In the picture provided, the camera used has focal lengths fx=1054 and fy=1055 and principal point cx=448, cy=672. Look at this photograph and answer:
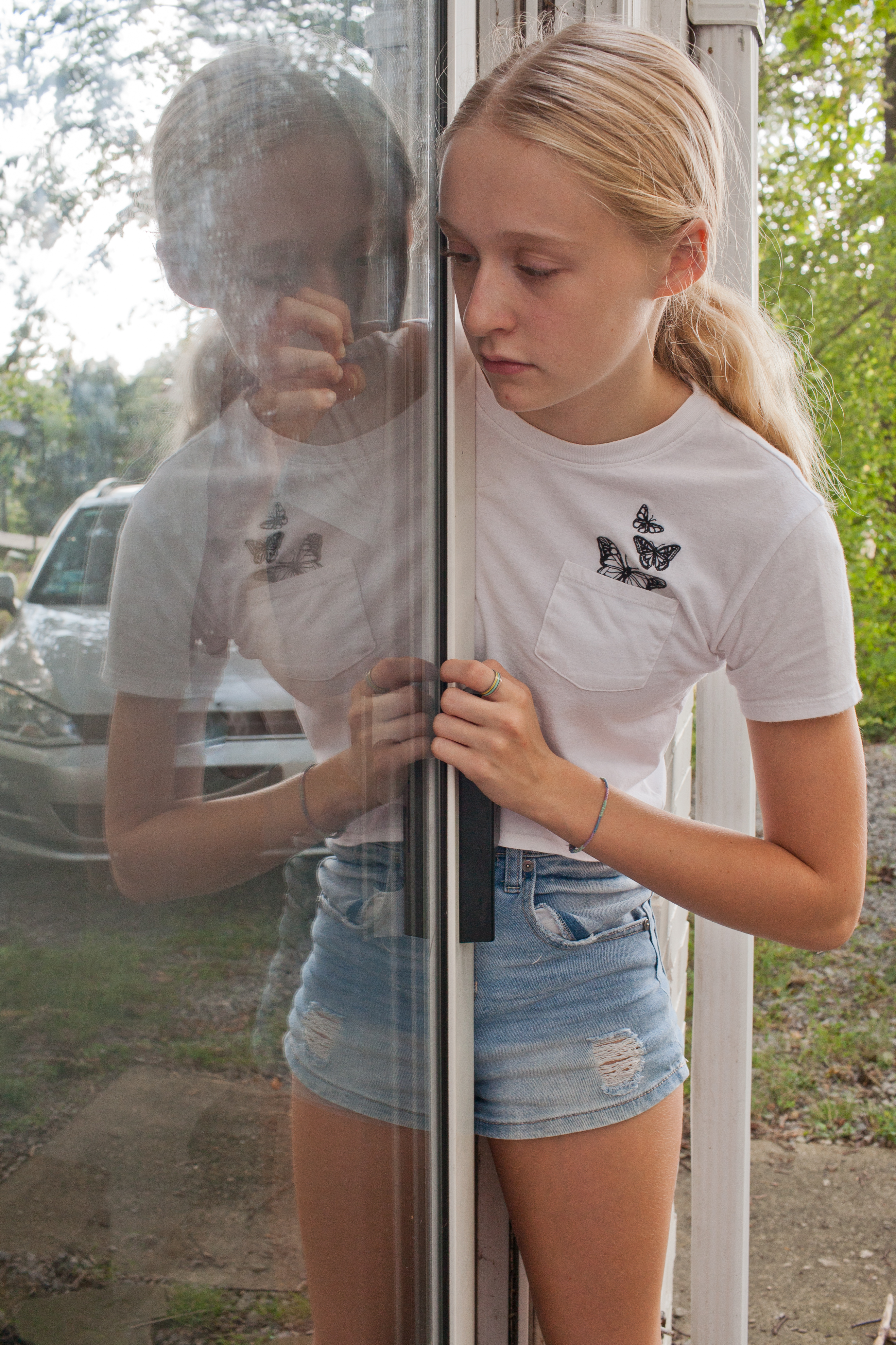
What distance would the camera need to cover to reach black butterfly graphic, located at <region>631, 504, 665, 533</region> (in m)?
1.12

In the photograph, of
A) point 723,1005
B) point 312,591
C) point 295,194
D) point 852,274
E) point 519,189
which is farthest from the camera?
point 852,274

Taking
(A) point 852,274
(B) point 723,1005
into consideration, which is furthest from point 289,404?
(A) point 852,274

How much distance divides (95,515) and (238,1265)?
20.1 inches

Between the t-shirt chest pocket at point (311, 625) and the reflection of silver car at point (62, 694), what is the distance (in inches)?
7.3

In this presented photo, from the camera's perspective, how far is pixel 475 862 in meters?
1.15

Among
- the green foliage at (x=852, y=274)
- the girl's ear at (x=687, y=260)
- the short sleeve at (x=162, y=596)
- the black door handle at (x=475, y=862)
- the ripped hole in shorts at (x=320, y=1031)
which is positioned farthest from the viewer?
Answer: the green foliage at (x=852, y=274)

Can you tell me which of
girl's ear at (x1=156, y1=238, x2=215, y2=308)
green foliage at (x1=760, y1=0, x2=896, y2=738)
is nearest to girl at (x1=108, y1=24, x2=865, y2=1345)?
girl's ear at (x1=156, y1=238, x2=215, y2=308)

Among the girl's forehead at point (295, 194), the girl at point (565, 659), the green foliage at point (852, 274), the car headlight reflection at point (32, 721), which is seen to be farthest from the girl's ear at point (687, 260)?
the green foliage at point (852, 274)

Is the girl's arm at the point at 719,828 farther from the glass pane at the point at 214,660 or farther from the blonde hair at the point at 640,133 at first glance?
the blonde hair at the point at 640,133

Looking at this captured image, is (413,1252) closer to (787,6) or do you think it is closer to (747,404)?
(747,404)

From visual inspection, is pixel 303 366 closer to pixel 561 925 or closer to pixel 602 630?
pixel 602 630

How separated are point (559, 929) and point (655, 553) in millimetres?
430

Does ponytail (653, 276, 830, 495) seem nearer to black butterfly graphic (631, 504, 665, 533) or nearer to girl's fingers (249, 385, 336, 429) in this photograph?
black butterfly graphic (631, 504, 665, 533)

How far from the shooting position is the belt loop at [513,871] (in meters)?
1.18
